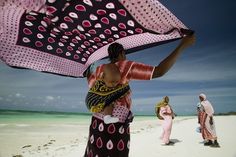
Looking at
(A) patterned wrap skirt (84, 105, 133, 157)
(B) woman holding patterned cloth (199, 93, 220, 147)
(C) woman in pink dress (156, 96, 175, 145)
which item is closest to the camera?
(A) patterned wrap skirt (84, 105, 133, 157)

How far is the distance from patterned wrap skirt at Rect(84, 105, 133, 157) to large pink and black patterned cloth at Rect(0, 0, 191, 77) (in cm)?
40

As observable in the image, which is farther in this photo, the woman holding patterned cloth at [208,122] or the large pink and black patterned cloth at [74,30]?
the woman holding patterned cloth at [208,122]

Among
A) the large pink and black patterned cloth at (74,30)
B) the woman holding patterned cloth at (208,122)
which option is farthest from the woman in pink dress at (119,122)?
the woman holding patterned cloth at (208,122)

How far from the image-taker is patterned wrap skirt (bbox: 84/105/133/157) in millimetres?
1460

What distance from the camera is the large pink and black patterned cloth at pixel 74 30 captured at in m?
1.35

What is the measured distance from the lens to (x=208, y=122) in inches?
256

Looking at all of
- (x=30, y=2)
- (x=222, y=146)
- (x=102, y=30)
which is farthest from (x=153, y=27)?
(x=222, y=146)

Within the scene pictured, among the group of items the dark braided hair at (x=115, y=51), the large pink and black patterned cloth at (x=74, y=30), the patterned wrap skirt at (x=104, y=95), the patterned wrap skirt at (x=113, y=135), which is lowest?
the patterned wrap skirt at (x=113, y=135)

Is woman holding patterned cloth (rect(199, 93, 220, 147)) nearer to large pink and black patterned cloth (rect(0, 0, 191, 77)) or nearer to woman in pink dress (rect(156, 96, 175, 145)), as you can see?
woman in pink dress (rect(156, 96, 175, 145))

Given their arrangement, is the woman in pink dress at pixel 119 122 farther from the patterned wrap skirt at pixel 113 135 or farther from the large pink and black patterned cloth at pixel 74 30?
the large pink and black patterned cloth at pixel 74 30

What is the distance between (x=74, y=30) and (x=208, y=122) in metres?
5.41

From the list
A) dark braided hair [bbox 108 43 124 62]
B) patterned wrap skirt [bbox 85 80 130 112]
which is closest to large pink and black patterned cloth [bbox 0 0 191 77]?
dark braided hair [bbox 108 43 124 62]

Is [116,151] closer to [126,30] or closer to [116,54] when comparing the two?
[116,54]

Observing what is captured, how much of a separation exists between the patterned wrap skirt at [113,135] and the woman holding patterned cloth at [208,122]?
17.0 ft
